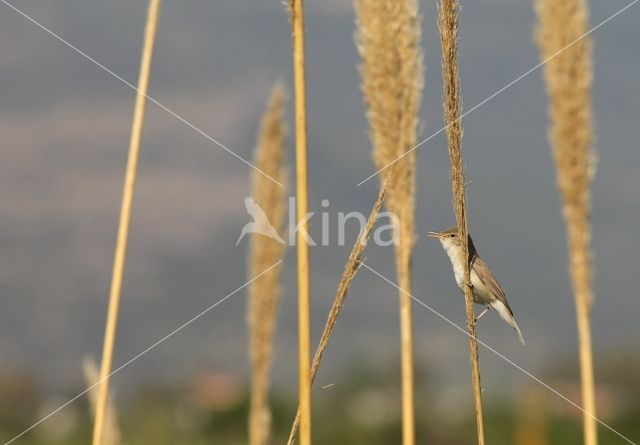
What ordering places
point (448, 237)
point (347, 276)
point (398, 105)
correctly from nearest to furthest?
point (347, 276)
point (398, 105)
point (448, 237)

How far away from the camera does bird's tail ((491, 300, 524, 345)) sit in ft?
15.5

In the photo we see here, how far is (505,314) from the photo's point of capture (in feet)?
15.7

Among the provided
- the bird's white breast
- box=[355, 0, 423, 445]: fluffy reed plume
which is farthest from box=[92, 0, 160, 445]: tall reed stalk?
the bird's white breast

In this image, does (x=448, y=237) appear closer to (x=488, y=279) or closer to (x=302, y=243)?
(x=488, y=279)

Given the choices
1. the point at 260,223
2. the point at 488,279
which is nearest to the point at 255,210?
the point at 260,223

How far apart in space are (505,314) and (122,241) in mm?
2791

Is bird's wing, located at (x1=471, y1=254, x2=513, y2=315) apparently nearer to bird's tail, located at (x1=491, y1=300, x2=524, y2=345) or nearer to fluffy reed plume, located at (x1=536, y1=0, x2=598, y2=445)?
bird's tail, located at (x1=491, y1=300, x2=524, y2=345)

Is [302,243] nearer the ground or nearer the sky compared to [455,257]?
nearer the ground

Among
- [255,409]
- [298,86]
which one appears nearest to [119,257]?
[298,86]

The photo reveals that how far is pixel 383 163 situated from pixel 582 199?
870mm

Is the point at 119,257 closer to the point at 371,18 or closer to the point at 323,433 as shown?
the point at 371,18

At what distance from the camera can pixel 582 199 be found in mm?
3654

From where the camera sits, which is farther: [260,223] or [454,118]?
[260,223]

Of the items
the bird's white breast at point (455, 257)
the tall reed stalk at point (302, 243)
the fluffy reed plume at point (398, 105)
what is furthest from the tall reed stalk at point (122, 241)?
the bird's white breast at point (455, 257)
